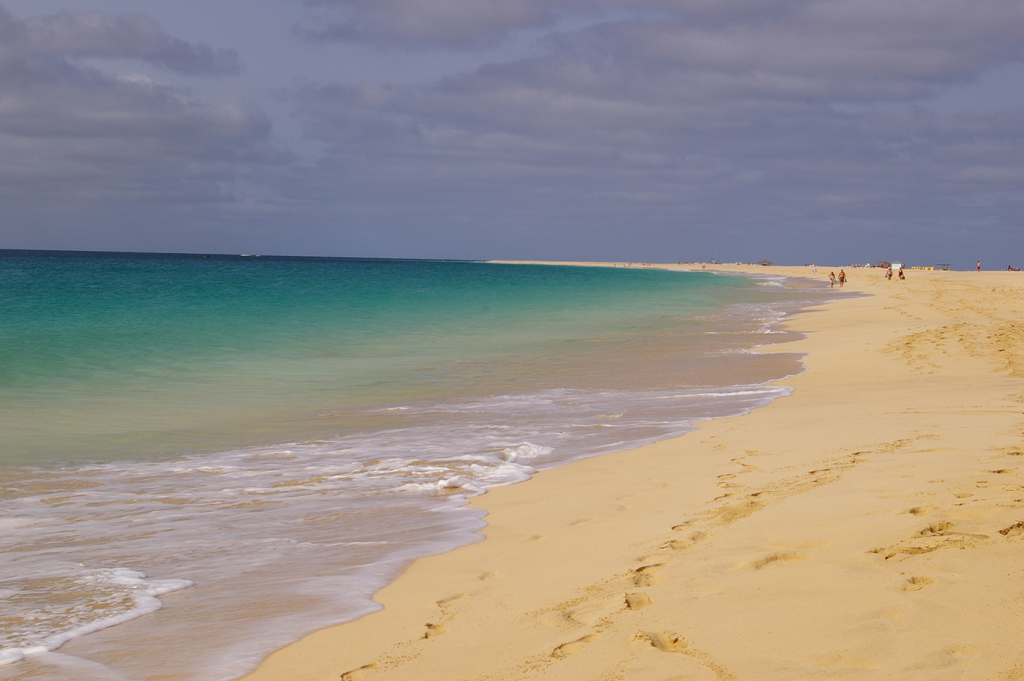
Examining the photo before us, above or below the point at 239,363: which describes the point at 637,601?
above

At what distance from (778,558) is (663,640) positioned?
41.5 inches

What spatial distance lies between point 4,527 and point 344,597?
3.22 meters

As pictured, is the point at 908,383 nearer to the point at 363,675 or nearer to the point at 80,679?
the point at 363,675

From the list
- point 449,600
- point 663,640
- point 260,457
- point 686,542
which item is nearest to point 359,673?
point 449,600

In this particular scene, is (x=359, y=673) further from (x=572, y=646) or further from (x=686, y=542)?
(x=686, y=542)

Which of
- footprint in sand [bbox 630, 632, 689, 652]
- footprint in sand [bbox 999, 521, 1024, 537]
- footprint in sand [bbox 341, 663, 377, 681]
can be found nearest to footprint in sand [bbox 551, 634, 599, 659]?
footprint in sand [bbox 630, 632, 689, 652]

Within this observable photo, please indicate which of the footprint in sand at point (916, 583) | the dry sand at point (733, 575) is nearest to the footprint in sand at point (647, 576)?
the dry sand at point (733, 575)

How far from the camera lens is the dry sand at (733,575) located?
2.99m

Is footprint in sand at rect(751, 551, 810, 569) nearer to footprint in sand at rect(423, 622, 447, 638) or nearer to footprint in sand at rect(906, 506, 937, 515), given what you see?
footprint in sand at rect(906, 506, 937, 515)

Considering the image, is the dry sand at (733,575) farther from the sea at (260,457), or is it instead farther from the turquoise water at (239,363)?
the turquoise water at (239,363)

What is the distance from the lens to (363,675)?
316 centimetres

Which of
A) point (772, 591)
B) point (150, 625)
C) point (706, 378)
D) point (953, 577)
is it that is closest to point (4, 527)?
point (150, 625)

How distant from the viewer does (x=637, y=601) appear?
357cm

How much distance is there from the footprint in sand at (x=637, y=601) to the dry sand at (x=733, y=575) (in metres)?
0.01
